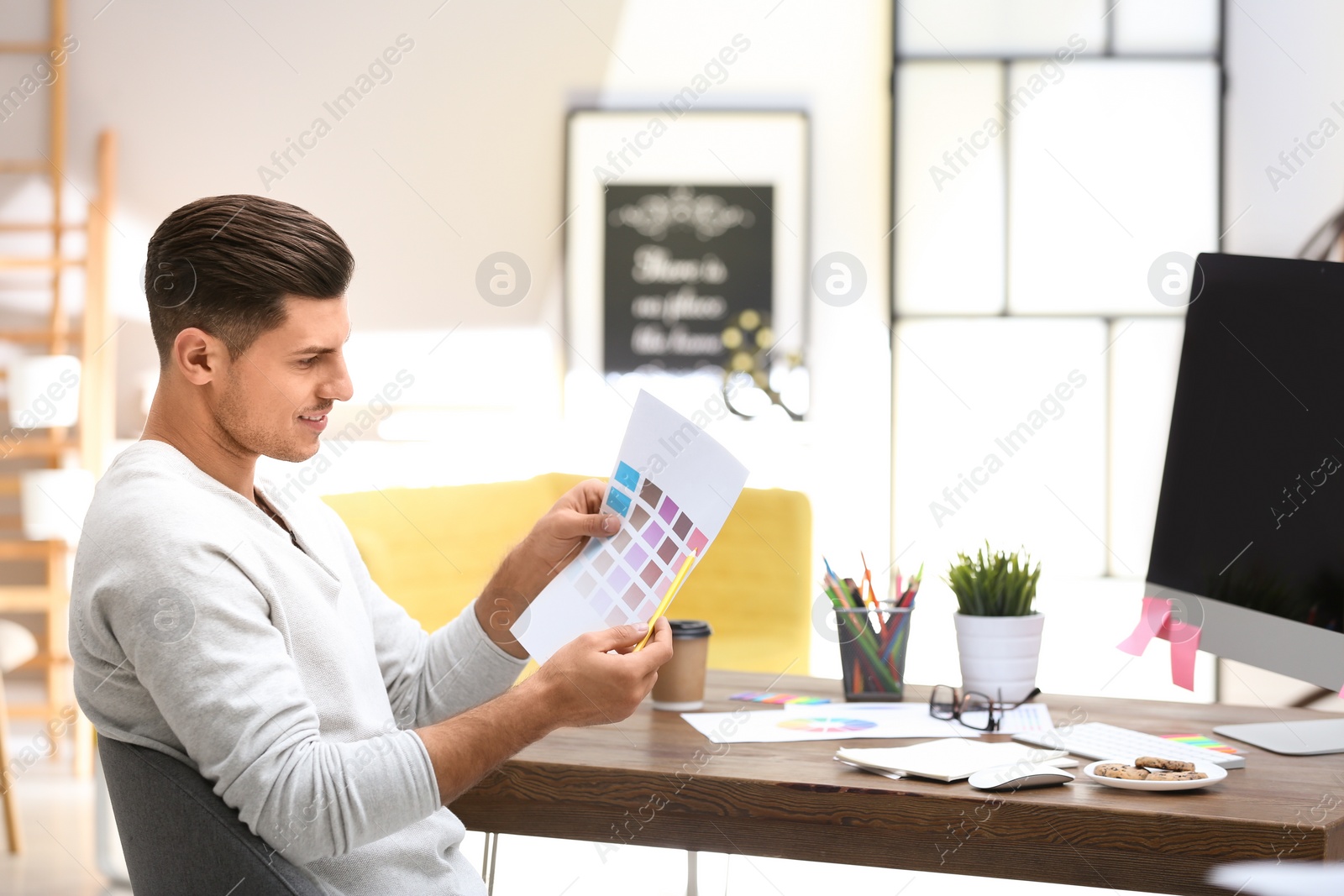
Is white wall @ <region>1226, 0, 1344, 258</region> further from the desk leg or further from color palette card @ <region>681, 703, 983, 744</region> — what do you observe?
the desk leg

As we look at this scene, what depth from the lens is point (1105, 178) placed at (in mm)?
4004

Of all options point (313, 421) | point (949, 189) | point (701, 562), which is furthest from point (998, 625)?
point (949, 189)

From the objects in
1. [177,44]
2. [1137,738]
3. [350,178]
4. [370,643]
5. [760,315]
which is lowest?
[1137,738]

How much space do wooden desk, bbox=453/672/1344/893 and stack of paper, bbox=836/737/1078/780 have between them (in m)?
0.01

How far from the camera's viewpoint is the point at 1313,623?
4.52 feet

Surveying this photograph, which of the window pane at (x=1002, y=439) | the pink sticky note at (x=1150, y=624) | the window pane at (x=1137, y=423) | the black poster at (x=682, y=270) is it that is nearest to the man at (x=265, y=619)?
the pink sticky note at (x=1150, y=624)

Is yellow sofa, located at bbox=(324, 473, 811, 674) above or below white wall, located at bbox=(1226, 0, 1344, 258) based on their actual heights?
below

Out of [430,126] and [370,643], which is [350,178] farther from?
[370,643]

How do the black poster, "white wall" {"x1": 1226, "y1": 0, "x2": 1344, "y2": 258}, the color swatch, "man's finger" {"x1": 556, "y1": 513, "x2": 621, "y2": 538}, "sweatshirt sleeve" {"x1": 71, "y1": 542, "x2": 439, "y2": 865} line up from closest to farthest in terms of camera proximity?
"sweatshirt sleeve" {"x1": 71, "y1": 542, "x2": 439, "y2": 865} → the color swatch → "man's finger" {"x1": 556, "y1": 513, "x2": 621, "y2": 538} → "white wall" {"x1": 1226, "y1": 0, "x2": 1344, "y2": 258} → the black poster

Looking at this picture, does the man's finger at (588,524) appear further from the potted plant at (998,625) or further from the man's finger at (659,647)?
the potted plant at (998,625)

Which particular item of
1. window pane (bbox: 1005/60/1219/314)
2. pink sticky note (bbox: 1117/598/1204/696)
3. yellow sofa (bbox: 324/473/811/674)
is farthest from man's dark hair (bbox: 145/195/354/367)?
window pane (bbox: 1005/60/1219/314)

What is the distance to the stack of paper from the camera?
1256 mm

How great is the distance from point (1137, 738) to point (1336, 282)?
611 millimetres

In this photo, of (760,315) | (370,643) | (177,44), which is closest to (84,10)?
(177,44)
